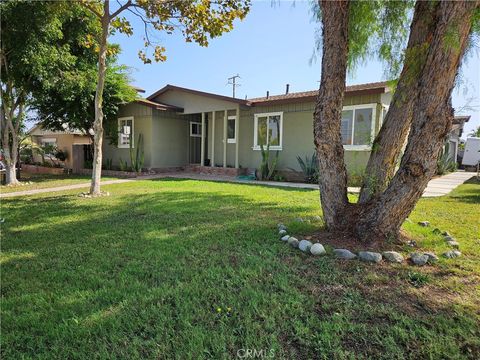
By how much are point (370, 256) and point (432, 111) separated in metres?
1.72

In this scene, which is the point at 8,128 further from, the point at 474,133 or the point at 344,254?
the point at 474,133

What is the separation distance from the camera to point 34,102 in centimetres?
1234

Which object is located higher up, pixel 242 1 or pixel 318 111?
pixel 242 1

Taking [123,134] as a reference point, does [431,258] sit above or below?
below

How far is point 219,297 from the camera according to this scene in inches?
104

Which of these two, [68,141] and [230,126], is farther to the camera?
[68,141]

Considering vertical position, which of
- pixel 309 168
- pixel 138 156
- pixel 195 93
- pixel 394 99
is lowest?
pixel 309 168

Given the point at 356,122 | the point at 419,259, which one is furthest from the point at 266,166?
the point at 419,259

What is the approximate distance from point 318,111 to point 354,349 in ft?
9.37

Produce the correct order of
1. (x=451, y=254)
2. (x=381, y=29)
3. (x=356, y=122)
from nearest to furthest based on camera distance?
(x=451, y=254), (x=381, y=29), (x=356, y=122)

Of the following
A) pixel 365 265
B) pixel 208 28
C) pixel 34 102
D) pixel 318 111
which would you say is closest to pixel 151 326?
pixel 365 265

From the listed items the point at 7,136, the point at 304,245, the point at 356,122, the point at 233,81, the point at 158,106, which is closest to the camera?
the point at 304,245

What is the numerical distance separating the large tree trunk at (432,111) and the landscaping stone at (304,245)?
970 mm

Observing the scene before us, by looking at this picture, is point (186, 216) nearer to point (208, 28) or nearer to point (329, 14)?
point (329, 14)
